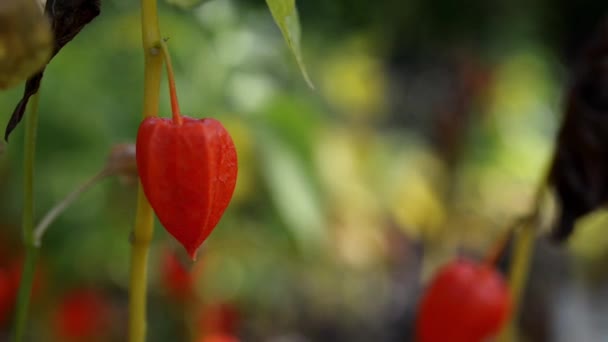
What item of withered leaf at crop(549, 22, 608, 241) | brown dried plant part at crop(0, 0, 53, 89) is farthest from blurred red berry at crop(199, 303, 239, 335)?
Result: brown dried plant part at crop(0, 0, 53, 89)

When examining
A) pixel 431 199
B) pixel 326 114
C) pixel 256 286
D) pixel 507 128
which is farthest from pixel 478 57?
pixel 256 286

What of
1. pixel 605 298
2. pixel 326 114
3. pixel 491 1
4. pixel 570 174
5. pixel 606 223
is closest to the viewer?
pixel 570 174

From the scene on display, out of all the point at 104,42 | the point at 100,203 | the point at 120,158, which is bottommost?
the point at 100,203

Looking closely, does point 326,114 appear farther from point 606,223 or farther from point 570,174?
point 570,174

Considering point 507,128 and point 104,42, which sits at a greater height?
point 104,42

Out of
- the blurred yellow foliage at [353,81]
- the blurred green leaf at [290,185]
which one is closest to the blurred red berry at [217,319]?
the blurred green leaf at [290,185]

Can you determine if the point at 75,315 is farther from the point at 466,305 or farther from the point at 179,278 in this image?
the point at 466,305
